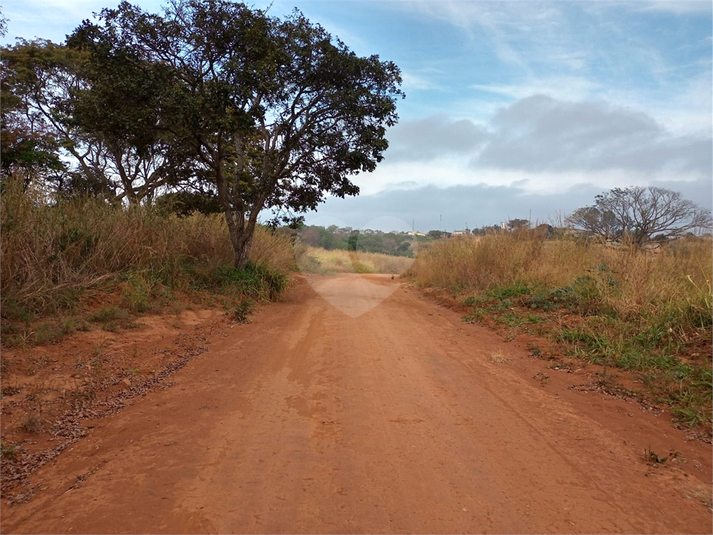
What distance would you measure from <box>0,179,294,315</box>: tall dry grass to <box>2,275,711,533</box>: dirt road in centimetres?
277

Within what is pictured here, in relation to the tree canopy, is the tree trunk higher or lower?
lower

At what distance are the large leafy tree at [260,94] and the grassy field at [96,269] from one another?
1526mm

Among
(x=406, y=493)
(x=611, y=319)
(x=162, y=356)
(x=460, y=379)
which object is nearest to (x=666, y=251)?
(x=611, y=319)

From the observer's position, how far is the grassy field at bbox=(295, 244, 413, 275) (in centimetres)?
2165

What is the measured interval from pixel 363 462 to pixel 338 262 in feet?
67.9

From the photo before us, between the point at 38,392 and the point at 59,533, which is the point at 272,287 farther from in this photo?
the point at 59,533

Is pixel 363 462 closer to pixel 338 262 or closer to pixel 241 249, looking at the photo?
pixel 241 249

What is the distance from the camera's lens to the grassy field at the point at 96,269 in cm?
629

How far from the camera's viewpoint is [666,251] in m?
9.44

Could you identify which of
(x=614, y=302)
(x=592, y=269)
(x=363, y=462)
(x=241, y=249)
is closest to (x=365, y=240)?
(x=241, y=249)

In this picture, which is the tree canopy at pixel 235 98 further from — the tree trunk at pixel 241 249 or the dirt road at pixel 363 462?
the dirt road at pixel 363 462

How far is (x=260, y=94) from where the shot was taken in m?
9.95

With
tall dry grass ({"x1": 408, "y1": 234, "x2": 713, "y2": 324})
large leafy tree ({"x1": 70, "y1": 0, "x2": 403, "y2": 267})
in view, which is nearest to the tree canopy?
large leafy tree ({"x1": 70, "y1": 0, "x2": 403, "y2": 267})

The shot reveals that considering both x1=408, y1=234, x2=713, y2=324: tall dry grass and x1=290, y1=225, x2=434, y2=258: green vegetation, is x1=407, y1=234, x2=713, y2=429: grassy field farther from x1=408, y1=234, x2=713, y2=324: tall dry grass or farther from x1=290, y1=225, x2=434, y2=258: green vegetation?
x1=290, y1=225, x2=434, y2=258: green vegetation
